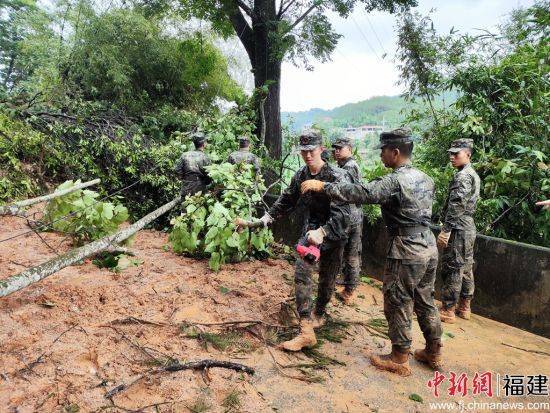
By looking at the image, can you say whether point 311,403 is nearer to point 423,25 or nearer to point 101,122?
point 101,122

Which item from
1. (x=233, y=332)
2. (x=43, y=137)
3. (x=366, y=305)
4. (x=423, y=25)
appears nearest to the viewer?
(x=233, y=332)

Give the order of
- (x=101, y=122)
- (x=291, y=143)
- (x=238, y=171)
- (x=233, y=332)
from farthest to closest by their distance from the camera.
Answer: (x=291, y=143)
(x=101, y=122)
(x=238, y=171)
(x=233, y=332)

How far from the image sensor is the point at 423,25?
941cm

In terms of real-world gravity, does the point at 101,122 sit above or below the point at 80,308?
above

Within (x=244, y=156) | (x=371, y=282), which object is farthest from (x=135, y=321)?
(x=244, y=156)

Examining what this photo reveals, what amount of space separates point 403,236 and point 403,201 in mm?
304

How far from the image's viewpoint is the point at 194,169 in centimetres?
671

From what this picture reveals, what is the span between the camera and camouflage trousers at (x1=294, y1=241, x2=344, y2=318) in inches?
138

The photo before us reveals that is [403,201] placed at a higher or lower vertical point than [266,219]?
higher

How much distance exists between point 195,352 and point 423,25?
9.59 m

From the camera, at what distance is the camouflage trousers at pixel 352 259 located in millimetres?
5020

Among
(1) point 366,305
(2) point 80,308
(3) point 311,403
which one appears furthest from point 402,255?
(2) point 80,308

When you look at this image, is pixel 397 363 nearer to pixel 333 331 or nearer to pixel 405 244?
pixel 333 331

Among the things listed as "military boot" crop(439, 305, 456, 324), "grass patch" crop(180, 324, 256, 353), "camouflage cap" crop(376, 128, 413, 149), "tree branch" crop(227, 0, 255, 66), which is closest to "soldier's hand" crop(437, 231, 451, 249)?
"military boot" crop(439, 305, 456, 324)
